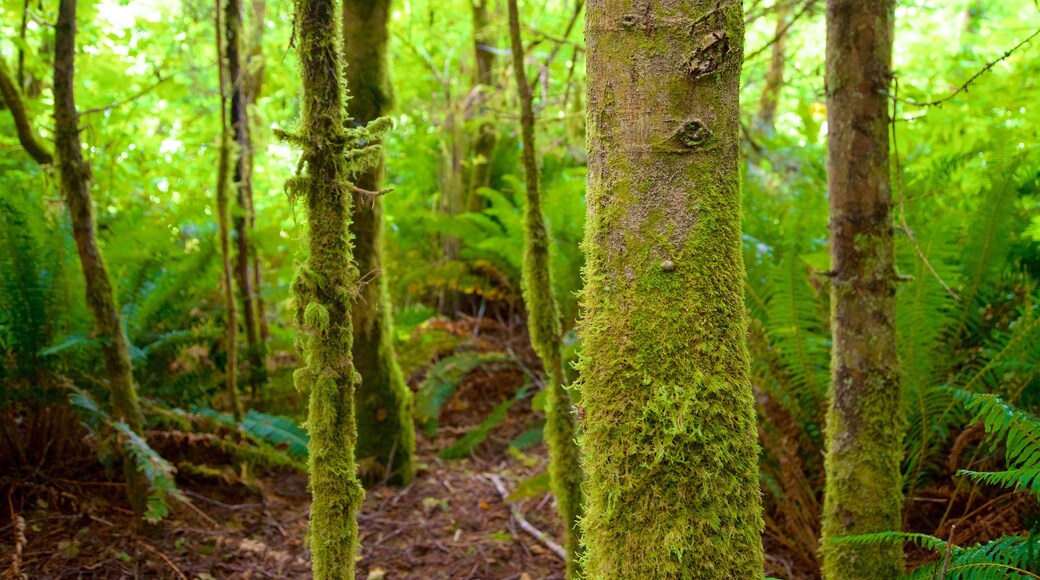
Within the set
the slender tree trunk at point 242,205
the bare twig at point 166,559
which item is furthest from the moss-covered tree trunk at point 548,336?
the slender tree trunk at point 242,205

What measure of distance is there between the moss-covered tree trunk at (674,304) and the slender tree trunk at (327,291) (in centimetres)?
70

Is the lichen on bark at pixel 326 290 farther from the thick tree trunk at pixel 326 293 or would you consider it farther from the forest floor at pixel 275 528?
the forest floor at pixel 275 528

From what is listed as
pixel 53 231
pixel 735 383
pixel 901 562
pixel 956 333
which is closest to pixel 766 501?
pixel 901 562

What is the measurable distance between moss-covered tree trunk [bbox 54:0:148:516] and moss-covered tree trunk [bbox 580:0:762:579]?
2.28 meters

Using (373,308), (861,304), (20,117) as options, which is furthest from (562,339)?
(20,117)

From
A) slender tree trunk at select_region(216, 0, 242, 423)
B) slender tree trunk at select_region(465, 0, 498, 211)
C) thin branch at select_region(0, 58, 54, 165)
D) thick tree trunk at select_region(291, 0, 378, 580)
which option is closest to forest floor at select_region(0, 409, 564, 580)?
slender tree trunk at select_region(216, 0, 242, 423)

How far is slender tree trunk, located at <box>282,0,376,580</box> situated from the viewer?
1.75m

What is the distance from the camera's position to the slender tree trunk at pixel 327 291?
1.75 metres

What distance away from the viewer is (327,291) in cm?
177

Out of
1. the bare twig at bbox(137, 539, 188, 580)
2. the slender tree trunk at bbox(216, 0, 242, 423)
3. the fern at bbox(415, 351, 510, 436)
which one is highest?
the slender tree trunk at bbox(216, 0, 242, 423)

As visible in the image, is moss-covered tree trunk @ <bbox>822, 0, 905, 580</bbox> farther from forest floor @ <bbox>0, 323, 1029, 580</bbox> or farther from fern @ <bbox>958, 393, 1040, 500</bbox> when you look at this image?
fern @ <bbox>958, 393, 1040, 500</bbox>

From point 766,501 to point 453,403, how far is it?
262cm

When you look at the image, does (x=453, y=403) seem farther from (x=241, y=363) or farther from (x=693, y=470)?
(x=693, y=470)

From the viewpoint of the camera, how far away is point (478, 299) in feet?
22.0
